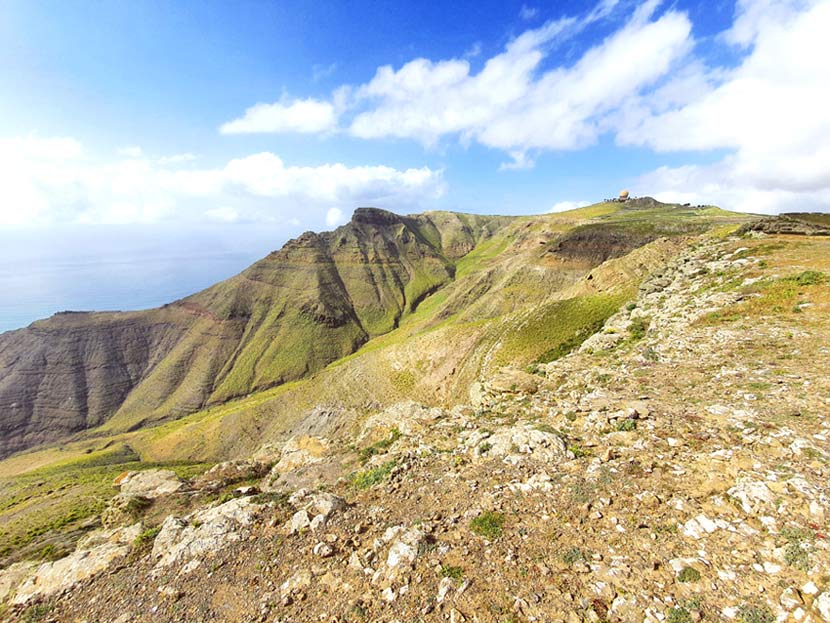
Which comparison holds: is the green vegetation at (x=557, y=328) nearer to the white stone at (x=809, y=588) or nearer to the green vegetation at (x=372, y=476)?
the green vegetation at (x=372, y=476)

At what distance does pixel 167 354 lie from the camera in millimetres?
150750

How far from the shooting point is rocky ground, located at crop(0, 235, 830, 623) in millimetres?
7656

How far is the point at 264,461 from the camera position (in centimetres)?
2841

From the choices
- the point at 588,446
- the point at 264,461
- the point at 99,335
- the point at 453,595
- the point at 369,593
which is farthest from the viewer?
the point at 99,335

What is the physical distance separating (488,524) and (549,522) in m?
1.72

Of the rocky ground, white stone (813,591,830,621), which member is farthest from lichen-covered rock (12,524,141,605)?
white stone (813,591,830,621)

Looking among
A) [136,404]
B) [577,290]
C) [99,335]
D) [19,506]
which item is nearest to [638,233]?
[577,290]

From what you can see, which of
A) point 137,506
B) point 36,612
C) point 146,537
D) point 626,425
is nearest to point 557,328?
point 626,425

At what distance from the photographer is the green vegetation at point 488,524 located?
32.9 feet

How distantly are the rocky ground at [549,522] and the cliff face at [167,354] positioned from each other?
134m

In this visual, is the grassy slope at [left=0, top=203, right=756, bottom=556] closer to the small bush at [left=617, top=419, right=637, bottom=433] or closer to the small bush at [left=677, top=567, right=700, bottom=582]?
the small bush at [left=677, top=567, right=700, bottom=582]

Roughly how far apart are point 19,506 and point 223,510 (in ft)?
229

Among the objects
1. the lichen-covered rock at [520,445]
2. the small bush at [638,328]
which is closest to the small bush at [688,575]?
the lichen-covered rock at [520,445]

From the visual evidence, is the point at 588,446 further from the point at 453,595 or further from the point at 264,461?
the point at 264,461
